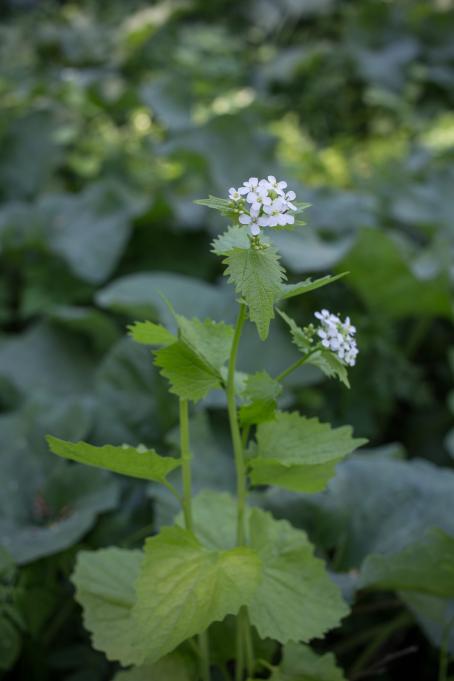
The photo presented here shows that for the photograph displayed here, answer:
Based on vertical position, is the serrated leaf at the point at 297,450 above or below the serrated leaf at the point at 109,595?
above

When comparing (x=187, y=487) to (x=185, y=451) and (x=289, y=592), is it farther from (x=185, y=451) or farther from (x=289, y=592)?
(x=289, y=592)

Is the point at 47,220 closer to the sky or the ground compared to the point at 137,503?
closer to the sky

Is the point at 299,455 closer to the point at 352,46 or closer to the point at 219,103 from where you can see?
the point at 219,103

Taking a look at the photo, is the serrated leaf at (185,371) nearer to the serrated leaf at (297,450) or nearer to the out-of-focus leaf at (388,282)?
the serrated leaf at (297,450)

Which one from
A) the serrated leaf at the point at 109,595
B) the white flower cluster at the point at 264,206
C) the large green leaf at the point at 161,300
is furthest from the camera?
the large green leaf at the point at 161,300

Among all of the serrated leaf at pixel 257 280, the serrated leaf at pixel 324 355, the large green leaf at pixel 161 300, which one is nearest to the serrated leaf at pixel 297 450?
the serrated leaf at pixel 324 355

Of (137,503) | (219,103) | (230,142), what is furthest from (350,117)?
(137,503)

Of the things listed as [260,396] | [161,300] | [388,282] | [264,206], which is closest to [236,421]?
[260,396]

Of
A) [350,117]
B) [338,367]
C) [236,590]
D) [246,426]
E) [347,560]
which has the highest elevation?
[338,367]
